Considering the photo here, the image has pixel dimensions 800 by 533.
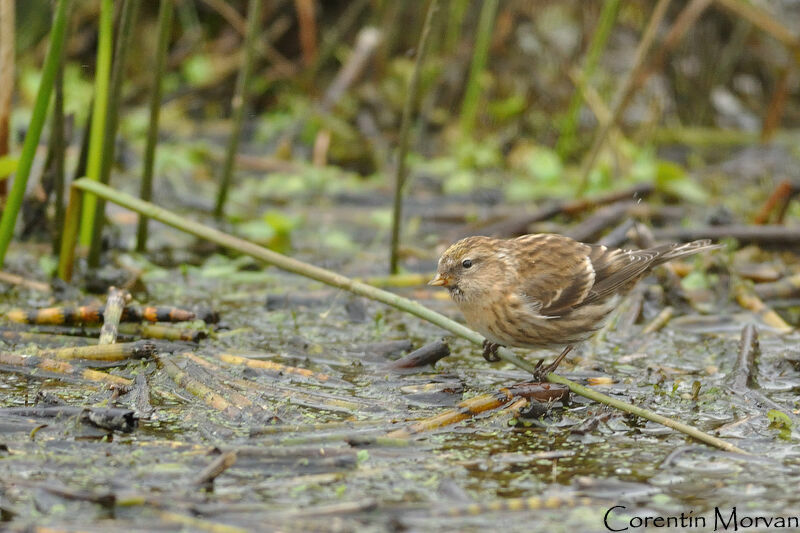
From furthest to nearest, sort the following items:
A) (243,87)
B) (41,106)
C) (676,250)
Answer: (243,87)
(676,250)
(41,106)

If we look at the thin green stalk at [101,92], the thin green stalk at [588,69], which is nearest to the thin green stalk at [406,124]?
the thin green stalk at [101,92]

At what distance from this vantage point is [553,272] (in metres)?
4.89

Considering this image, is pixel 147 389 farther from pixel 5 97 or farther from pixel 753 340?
pixel 753 340

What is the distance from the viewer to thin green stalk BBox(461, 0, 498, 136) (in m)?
8.49

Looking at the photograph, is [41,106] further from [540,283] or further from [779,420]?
[779,420]

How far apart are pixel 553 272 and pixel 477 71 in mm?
4216

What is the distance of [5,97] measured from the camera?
5453 millimetres

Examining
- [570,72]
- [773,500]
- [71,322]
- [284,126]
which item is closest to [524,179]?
[570,72]

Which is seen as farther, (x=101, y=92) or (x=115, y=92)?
(x=101, y=92)

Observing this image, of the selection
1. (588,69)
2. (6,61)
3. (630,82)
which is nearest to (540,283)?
(630,82)

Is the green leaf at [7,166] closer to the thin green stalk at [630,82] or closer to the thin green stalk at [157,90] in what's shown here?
the thin green stalk at [157,90]

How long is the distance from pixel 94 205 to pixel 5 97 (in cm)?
75

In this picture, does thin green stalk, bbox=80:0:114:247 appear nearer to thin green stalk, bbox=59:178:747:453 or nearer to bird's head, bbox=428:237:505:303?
thin green stalk, bbox=59:178:747:453

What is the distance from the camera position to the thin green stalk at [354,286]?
384cm
